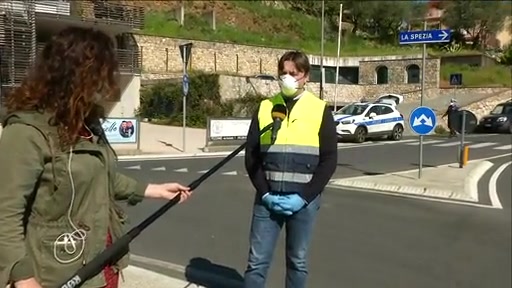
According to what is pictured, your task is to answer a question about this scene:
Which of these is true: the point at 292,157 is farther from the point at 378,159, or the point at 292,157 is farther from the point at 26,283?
the point at 378,159

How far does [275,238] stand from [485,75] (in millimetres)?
43908

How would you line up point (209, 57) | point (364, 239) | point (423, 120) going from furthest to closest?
point (209, 57), point (423, 120), point (364, 239)

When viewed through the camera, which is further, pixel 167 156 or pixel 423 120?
pixel 167 156

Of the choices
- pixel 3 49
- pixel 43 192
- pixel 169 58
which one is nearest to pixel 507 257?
pixel 43 192

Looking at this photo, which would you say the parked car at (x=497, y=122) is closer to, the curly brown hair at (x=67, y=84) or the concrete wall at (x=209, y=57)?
the concrete wall at (x=209, y=57)

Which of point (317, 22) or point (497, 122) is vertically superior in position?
point (317, 22)

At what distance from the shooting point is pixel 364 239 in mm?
8133

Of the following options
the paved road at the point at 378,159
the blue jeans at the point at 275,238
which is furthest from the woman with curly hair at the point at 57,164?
the paved road at the point at 378,159

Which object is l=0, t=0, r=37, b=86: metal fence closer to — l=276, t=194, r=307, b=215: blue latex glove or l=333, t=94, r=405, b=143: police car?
l=333, t=94, r=405, b=143: police car

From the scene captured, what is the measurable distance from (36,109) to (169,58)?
3981 cm

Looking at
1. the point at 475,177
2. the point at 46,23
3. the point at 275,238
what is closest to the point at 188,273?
the point at 275,238

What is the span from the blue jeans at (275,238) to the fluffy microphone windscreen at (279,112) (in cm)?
58

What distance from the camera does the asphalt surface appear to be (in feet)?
21.2

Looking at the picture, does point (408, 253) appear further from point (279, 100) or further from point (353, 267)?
point (279, 100)
